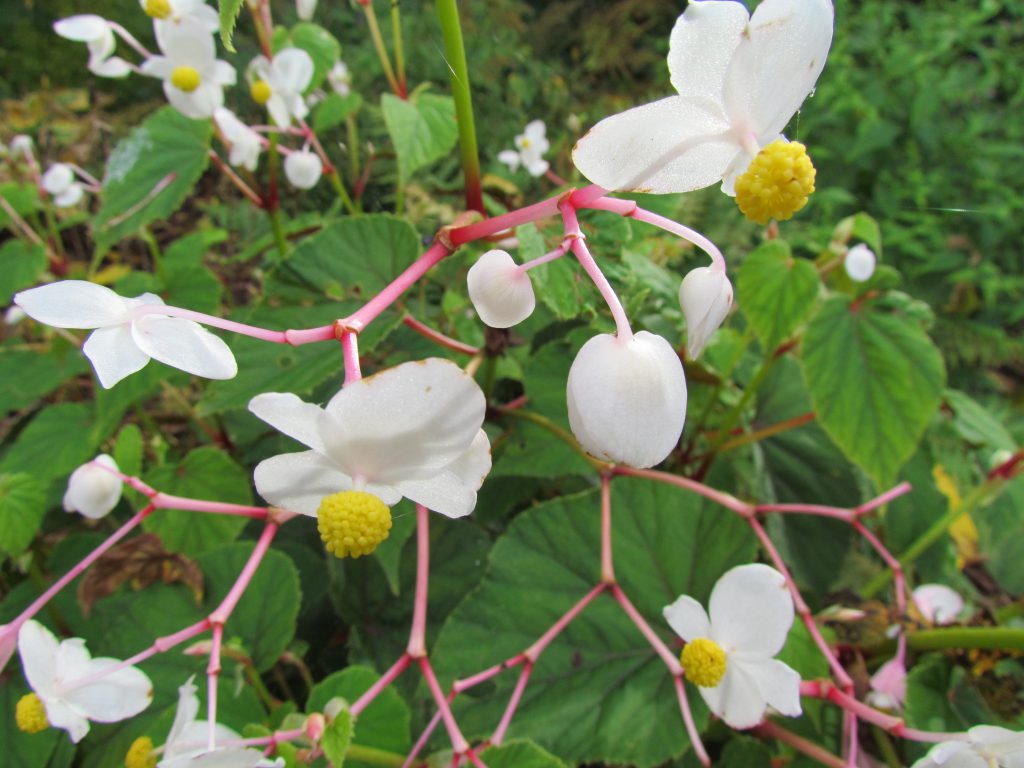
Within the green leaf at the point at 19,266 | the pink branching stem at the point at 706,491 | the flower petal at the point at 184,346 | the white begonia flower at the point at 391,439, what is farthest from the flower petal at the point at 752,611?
the green leaf at the point at 19,266

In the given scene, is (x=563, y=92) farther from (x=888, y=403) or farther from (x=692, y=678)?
(x=692, y=678)

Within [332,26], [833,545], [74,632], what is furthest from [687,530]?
[332,26]

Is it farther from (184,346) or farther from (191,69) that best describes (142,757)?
(191,69)

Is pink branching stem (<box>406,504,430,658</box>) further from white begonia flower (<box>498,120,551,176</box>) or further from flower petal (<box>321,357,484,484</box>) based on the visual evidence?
white begonia flower (<box>498,120,551,176</box>)

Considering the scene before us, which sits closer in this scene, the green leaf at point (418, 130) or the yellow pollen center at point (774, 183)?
the yellow pollen center at point (774, 183)

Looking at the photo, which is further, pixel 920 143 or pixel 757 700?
pixel 920 143

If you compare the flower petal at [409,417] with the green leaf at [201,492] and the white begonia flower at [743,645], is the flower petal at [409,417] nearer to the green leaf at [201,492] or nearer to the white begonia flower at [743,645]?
the white begonia flower at [743,645]

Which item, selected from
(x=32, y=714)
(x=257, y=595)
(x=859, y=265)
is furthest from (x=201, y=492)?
(x=859, y=265)
